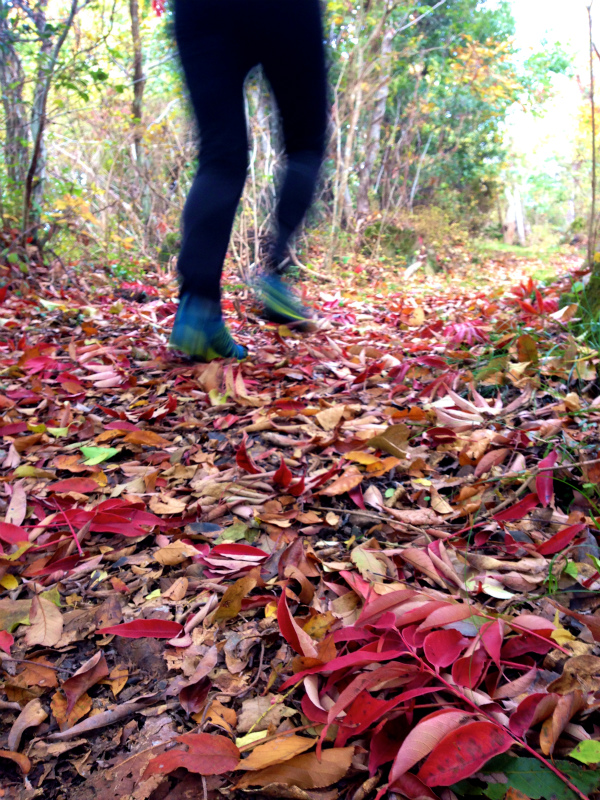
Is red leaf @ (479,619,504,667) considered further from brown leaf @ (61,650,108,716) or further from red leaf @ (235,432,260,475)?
red leaf @ (235,432,260,475)

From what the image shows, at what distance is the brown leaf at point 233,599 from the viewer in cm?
96

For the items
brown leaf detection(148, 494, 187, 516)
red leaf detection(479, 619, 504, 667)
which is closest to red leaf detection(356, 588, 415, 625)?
red leaf detection(479, 619, 504, 667)

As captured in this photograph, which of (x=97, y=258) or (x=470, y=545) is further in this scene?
(x=97, y=258)

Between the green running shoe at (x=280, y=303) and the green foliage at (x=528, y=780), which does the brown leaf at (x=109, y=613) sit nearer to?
the green foliage at (x=528, y=780)

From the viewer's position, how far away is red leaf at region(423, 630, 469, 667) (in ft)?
2.59

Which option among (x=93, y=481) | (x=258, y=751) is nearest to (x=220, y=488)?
(x=93, y=481)

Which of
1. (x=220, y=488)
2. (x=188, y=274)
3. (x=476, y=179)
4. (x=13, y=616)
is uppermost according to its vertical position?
(x=476, y=179)

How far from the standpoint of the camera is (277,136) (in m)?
3.97

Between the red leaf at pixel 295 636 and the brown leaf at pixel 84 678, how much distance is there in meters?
0.30

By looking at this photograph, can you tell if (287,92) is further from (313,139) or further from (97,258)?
(97,258)

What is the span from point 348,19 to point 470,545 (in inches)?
264

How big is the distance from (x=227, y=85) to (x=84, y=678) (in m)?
1.57

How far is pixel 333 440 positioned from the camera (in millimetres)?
1492

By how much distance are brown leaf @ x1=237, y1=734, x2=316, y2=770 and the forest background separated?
1861 mm
